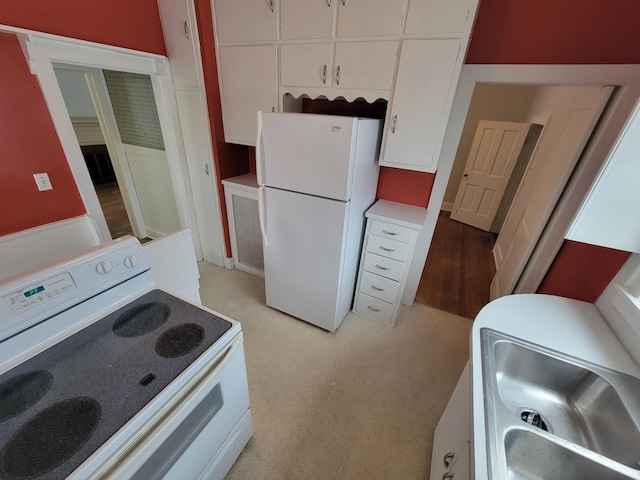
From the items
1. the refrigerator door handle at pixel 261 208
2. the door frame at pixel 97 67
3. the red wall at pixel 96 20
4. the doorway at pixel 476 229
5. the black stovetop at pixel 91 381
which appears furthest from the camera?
the doorway at pixel 476 229

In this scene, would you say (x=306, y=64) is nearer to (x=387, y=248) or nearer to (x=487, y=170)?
(x=387, y=248)

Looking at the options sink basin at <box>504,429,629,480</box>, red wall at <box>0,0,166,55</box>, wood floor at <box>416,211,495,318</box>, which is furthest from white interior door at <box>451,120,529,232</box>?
red wall at <box>0,0,166,55</box>

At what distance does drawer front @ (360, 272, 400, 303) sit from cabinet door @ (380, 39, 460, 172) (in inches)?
36.2

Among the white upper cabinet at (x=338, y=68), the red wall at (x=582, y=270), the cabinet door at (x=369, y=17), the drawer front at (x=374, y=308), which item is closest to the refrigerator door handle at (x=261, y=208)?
the white upper cabinet at (x=338, y=68)

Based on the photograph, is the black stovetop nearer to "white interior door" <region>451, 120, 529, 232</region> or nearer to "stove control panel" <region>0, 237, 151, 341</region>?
"stove control panel" <region>0, 237, 151, 341</region>

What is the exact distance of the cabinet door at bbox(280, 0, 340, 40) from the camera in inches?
64.2

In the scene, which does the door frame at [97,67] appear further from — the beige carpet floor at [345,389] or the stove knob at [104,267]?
the stove knob at [104,267]

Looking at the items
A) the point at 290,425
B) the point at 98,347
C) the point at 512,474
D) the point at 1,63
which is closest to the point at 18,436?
the point at 98,347

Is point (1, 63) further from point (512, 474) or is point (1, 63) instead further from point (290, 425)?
point (512, 474)

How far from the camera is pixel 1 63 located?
4.75ft

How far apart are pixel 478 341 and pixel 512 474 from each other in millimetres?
398

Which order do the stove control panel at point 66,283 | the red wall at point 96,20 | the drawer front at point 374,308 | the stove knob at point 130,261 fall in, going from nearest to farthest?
the stove control panel at point 66,283, the stove knob at point 130,261, the red wall at point 96,20, the drawer front at point 374,308

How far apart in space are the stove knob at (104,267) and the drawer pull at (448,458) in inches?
60.3

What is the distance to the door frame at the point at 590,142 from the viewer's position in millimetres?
1426
